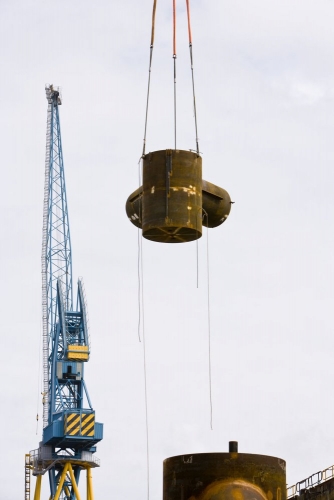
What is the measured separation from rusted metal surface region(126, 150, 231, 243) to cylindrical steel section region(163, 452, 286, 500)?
6105 mm

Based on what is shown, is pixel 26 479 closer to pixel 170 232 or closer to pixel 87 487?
pixel 87 487

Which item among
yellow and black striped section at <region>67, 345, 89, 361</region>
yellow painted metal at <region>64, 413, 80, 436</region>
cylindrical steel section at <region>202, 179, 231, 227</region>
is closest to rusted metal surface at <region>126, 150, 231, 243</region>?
cylindrical steel section at <region>202, 179, 231, 227</region>

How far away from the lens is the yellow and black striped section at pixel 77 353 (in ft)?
335

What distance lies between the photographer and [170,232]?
90.9 ft

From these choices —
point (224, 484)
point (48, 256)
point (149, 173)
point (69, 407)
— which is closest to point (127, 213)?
point (149, 173)

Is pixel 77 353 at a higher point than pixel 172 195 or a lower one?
higher

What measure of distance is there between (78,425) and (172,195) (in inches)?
2911

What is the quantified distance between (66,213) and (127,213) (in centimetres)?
8547

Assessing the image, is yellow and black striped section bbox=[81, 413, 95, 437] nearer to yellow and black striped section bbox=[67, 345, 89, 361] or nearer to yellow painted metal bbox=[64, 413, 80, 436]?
yellow painted metal bbox=[64, 413, 80, 436]

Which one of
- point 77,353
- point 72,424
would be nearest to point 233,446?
point 72,424

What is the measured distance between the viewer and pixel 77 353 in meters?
102

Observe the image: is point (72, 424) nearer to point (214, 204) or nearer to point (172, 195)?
point (214, 204)

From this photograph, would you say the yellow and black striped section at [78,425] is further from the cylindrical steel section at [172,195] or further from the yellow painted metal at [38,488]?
the cylindrical steel section at [172,195]

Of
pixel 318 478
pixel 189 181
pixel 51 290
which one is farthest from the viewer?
pixel 51 290
